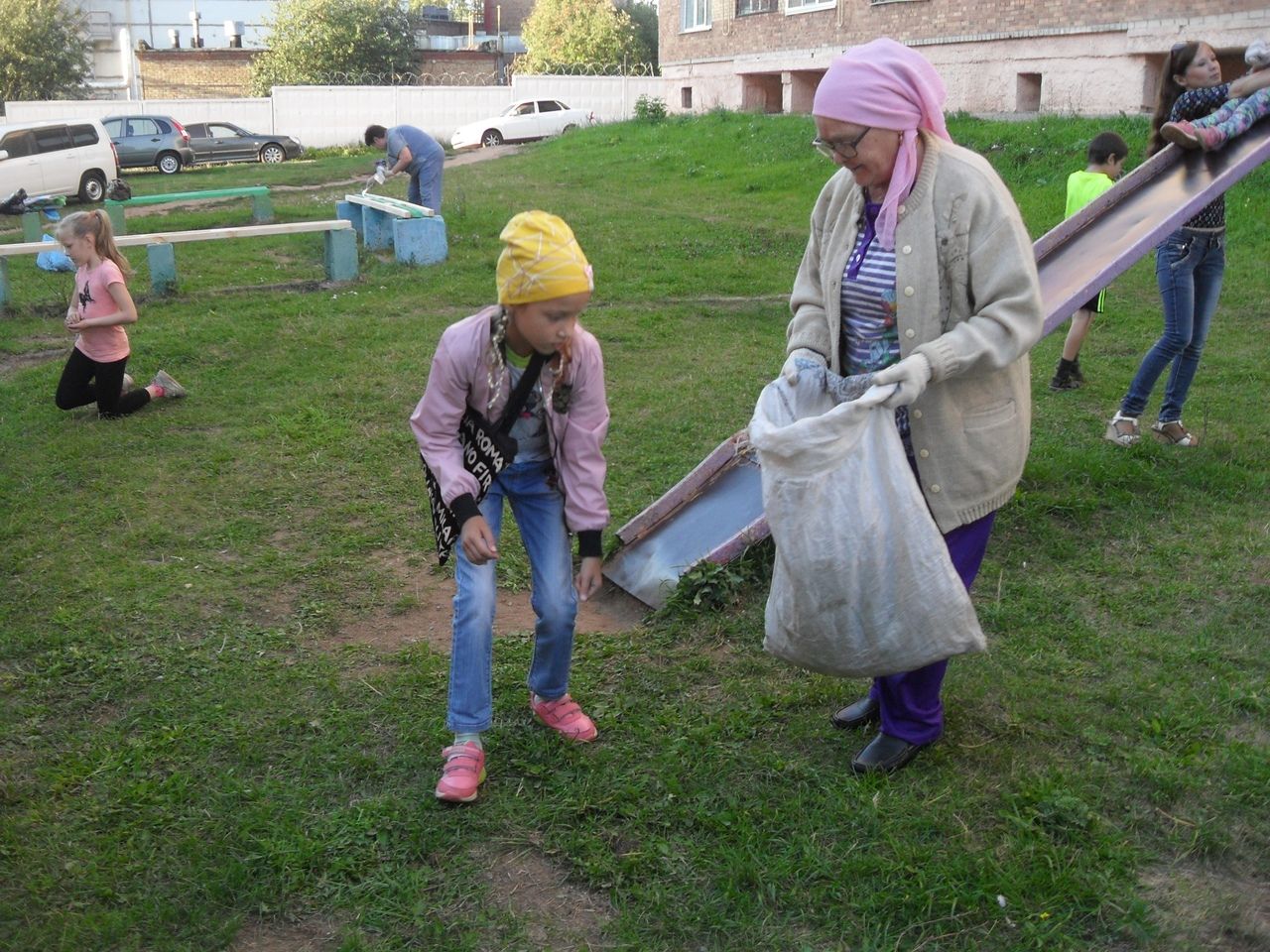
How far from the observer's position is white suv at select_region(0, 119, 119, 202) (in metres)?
21.6

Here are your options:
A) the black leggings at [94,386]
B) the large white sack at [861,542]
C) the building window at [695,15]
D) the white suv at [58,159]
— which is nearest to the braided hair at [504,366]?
the large white sack at [861,542]

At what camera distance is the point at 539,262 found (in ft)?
9.53

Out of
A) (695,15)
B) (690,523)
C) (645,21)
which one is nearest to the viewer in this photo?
(690,523)

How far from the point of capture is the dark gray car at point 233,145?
98.1 ft

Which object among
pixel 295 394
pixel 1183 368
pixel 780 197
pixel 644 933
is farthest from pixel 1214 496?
pixel 780 197

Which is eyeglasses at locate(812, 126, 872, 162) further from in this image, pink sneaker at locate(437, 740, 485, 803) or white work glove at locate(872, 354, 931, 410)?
pink sneaker at locate(437, 740, 485, 803)

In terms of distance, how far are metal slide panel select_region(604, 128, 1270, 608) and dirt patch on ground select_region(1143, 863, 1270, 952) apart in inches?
77.7

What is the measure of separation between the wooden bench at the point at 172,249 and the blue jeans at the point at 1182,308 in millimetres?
7732

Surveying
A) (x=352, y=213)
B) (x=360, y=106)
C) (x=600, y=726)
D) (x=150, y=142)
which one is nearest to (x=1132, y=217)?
(x=600, y=726)

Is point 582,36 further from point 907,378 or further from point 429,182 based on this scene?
point 907,378

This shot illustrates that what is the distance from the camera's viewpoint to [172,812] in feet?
10.8

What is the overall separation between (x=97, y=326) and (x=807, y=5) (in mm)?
20432

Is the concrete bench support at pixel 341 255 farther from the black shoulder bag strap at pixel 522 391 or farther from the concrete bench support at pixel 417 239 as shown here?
the black shoulder bag strap at pixel 522 391

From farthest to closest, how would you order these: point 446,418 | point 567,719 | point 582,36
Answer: point 582,36, point 567,719, point 446,418
